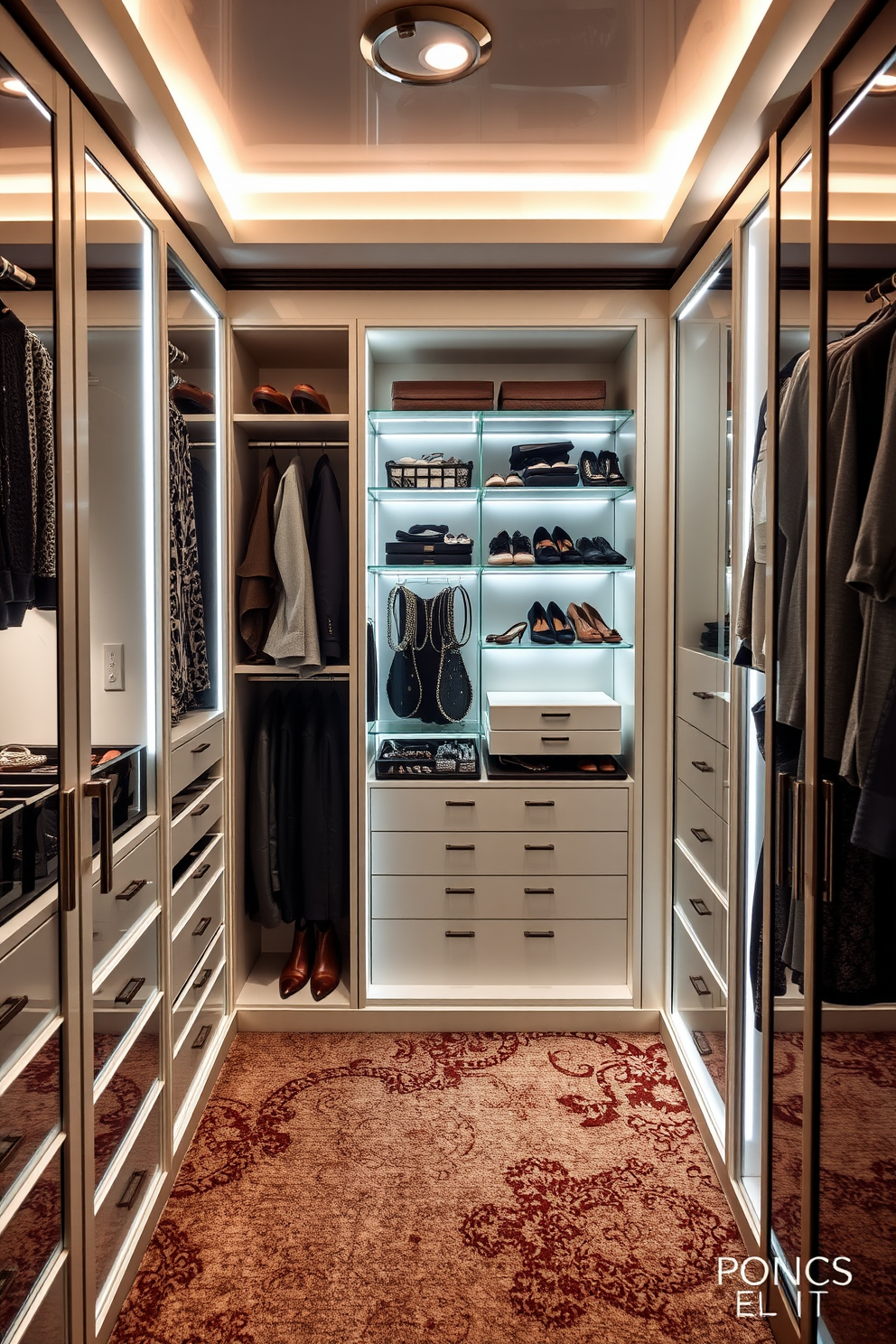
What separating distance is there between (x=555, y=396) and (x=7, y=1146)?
2574mm

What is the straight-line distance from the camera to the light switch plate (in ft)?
5.58

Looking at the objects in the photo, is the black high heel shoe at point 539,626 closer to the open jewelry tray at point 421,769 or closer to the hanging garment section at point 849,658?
the open jewelry tray at point 421,769

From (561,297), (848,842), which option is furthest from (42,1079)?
(561,297)


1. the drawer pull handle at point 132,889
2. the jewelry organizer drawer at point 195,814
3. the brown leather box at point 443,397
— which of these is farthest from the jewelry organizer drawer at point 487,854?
the brown leather box at point 443,397

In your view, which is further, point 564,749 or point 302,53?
point 564,749

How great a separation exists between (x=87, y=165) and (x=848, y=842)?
1853 millimetres

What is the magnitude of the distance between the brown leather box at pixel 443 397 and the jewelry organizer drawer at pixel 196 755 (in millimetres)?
1261

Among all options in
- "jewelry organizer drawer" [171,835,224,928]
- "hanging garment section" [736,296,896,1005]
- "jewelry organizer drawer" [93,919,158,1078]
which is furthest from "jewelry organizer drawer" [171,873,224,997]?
"hanging garment section" [736,296,896,1005]

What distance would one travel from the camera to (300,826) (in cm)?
298

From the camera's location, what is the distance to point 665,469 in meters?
2.80

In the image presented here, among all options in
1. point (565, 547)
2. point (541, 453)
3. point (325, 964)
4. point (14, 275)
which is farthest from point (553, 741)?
point (14, 275)

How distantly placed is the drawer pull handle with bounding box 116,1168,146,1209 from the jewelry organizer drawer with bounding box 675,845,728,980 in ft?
4.79

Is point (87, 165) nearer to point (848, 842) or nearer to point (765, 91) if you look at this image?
point (765, 91)

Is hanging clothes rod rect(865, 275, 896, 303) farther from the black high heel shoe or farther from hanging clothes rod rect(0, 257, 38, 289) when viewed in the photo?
the black high heel shoe
